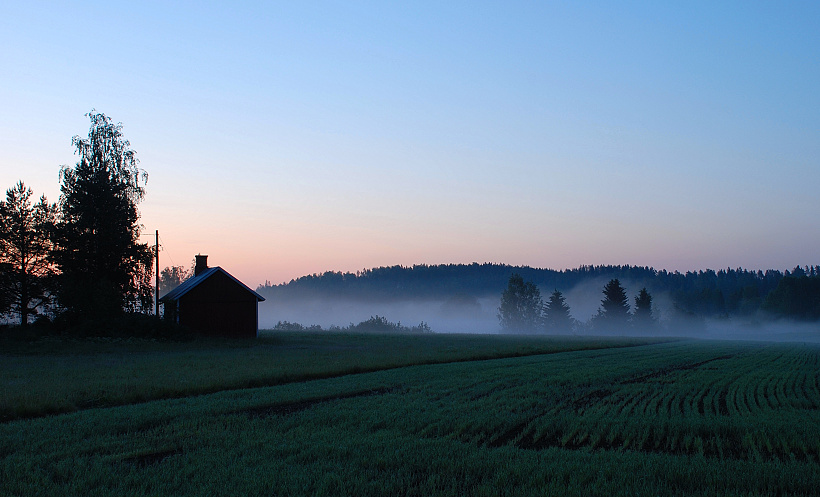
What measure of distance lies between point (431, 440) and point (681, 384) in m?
14.4

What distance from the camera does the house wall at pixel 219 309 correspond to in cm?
5066

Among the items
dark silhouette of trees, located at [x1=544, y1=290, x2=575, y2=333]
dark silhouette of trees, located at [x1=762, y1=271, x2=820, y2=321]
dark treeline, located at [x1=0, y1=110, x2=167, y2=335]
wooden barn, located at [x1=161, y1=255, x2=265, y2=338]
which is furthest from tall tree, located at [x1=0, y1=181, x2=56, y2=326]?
dark silhouette of trees, located at [x1=762, y1=271, x2=820, y2=321]

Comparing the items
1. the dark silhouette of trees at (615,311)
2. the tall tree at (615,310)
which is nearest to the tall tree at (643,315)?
the dark silhouette of trees at (615,311)

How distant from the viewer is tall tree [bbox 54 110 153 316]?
47688 millimetres

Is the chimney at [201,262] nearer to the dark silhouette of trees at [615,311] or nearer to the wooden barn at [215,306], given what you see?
the wooden barn at [215,306]

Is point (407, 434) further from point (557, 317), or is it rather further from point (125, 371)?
point (557, 317)

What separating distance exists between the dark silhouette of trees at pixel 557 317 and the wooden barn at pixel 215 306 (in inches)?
3530

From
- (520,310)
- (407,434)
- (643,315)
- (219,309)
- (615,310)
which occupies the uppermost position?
(219,309)

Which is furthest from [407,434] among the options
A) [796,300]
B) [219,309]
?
[796,300]

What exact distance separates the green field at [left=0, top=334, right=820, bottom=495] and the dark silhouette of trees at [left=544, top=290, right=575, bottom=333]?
107 m

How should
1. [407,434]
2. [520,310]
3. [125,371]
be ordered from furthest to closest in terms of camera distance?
[520,310] → [125,371] → [407,434]

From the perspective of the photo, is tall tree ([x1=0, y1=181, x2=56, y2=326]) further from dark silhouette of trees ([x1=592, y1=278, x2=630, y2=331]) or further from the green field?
Answer: dark silhouette of trees ([x1=592, y1=278, x2=630, y2=331])

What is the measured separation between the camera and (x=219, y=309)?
170ft

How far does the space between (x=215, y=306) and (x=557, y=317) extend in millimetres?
94614
